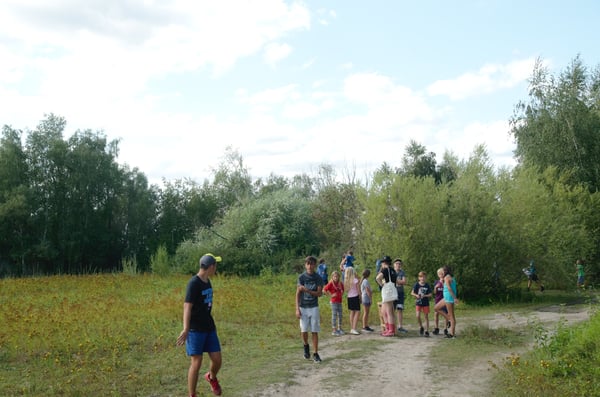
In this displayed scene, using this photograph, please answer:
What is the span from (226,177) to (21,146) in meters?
21.5

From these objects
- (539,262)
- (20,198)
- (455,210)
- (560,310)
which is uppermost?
(20,198)

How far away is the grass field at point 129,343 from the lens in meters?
8.48

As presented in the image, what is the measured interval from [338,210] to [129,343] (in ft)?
77.3

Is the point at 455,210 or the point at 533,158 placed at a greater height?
the point at 533,158

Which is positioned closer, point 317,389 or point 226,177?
point 317,389

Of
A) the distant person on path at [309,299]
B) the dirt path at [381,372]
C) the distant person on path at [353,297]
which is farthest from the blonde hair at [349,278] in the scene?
the distant person on path at [309,299]

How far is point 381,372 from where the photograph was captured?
910cm

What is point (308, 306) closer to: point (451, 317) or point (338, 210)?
point (451, 317)

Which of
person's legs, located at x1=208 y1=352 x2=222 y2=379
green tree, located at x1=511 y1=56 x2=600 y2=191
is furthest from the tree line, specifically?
person's legs, located at x1=208 y1=352 x2=222 y2=379

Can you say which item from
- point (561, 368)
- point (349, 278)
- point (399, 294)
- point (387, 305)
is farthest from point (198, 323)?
point (399, 294)

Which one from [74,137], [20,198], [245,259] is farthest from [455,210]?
[74,137]

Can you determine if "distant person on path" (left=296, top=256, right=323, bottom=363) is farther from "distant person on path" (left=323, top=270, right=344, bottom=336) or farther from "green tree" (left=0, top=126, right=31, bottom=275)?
"green tree" (left=0, top=126, right=31, bottom=275)

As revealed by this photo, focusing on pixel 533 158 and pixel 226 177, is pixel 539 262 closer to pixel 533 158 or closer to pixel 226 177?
pixel 533 158

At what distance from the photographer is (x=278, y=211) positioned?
35.1m
